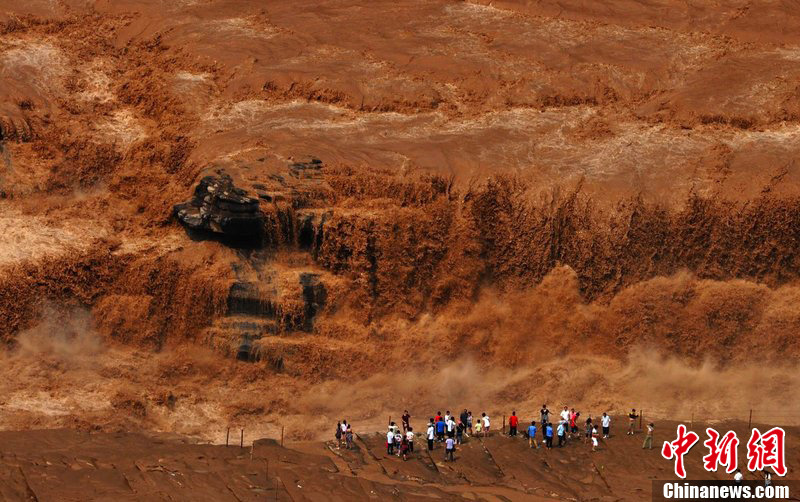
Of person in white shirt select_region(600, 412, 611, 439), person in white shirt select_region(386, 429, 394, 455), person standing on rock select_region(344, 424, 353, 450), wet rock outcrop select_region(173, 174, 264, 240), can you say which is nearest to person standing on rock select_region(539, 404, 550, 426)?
person in white shirt select_region(600, 412, 611, 439)

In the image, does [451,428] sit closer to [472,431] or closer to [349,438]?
[472,431]

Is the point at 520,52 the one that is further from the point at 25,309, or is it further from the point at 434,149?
the point at 25,309

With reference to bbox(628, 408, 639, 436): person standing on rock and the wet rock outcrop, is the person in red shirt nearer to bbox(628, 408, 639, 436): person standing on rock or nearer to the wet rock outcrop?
bbox(628, 408, 639, 436): person standing on rock

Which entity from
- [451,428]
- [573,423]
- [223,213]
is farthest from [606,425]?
[223,213]

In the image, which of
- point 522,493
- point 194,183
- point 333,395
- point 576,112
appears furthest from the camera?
point 576,112

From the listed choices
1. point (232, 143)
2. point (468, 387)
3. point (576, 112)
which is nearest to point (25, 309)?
point (232, 143)

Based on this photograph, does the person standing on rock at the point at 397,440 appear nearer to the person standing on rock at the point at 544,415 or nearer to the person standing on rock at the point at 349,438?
the person standing on rock at the point at 349,438
